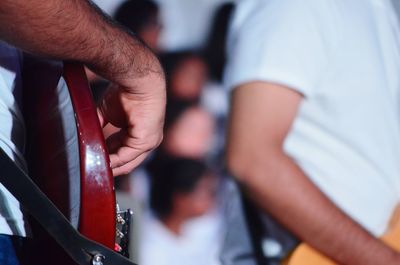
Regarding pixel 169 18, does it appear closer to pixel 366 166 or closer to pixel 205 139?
pixel 205 139

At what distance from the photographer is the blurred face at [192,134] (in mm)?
1856

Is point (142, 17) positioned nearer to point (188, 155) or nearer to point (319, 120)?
point (188, 155)

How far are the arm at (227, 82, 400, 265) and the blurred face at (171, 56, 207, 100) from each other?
1.63 ft

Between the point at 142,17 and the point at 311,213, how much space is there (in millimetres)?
720

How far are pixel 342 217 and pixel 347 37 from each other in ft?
1.14

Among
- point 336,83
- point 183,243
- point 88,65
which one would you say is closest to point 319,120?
point 336,83

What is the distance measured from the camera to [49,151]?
862mm

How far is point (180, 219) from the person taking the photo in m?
1.88

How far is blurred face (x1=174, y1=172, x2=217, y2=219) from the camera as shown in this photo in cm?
188

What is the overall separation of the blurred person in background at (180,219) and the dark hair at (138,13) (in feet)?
1.15

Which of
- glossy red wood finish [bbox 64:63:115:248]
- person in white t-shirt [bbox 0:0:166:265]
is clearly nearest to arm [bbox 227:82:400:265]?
person in white t-shirt [bbox 0:0:166:265]

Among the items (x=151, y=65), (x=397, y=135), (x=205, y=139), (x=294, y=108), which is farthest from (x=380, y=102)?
(x=151, y=65)

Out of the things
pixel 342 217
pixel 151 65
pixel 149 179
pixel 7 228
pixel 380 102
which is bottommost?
pixel 149 179

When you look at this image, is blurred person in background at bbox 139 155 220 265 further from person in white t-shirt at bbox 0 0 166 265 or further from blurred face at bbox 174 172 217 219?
person in white t-shirt at bbox 0 0 166 265
